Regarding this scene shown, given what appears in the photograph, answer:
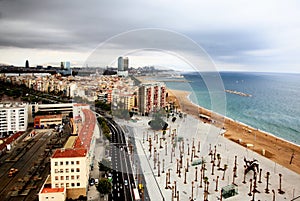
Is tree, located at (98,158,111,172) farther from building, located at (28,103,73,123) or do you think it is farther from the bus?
building, located at (28,103,73,123)

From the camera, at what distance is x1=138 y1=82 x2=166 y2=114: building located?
718cm

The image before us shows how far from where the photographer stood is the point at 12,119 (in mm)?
5941

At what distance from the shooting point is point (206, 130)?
634cm

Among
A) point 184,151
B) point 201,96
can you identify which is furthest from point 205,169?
point 201,96

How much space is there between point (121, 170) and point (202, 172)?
119 cm

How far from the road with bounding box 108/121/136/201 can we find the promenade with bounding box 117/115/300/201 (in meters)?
0.24

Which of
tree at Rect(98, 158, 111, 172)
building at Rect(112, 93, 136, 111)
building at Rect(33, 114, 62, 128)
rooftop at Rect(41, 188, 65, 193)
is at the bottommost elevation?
tree at Rect(98, 158, 111, 172)

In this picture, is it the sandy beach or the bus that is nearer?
the bus

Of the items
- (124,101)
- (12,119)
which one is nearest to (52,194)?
(12,119)

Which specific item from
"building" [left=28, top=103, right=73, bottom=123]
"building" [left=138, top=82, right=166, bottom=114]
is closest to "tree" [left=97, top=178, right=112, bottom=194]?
"building" [left=138, top=82, right=166, bottom=114]

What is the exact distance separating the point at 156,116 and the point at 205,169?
2.92 meters

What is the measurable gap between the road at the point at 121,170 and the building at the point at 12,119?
246cm

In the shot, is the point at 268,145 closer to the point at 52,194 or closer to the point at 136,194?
the point at 136,194

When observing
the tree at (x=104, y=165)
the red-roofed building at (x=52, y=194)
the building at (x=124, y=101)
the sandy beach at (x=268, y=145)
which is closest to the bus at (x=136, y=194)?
the tree at (x=104, y=165)
